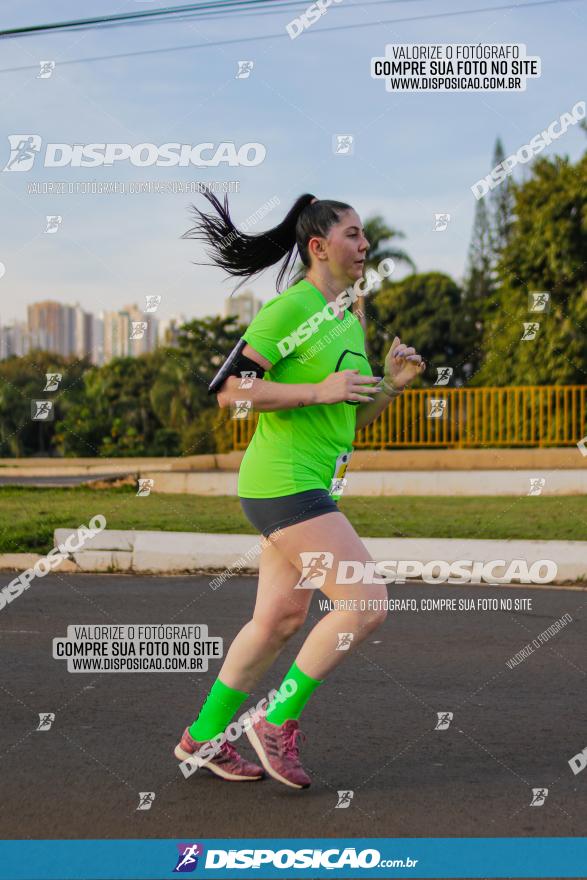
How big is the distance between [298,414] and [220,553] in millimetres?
6640

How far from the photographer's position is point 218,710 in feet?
14.5

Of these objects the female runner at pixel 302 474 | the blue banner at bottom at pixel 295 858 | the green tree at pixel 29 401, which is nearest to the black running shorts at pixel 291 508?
the female runner at pixel 302 474

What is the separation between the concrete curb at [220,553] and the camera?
33.2 feet

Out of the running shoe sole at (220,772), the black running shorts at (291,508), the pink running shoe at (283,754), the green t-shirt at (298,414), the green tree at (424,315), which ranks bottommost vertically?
the running shoe sole at (220,772)

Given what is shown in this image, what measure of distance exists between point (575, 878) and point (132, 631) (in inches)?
175

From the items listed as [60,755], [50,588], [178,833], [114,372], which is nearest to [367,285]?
[60,755]

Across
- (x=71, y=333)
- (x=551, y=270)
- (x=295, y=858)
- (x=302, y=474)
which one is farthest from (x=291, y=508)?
(x=71, y=333)

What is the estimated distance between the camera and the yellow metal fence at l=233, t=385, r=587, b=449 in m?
19.2

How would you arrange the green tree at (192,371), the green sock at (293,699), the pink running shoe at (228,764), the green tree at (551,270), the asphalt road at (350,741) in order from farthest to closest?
the green tree at (192,371), the green tree at (551,270), the pink running shoe at (228,764), the green sock at (293,699), the asphalt road at (350,741)

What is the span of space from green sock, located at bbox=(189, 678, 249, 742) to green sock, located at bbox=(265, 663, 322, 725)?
0.14 metres

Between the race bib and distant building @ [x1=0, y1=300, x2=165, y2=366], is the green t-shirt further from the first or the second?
distant building @ [x1=0, y1=300, x2=165, y2=366]

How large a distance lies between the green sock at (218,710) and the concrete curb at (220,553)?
565cm

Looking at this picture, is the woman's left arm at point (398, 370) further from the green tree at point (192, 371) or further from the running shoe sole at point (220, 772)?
the green tree at point (192, 371)

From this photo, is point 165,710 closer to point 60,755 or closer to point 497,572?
point 60,755
